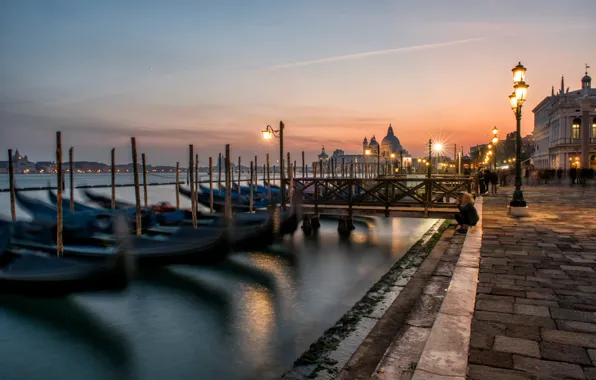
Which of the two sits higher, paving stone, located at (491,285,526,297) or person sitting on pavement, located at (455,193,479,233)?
person sitting on pavement, located at (455,193,479,233)

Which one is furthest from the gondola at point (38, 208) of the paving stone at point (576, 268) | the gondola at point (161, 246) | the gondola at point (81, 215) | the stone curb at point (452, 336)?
the paving stone at point (576, 268)

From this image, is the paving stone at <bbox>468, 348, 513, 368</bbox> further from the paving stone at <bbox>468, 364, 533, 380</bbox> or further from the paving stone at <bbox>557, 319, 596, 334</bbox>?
the paving stone at <bbox>557, 319, 596, 334</bbox>

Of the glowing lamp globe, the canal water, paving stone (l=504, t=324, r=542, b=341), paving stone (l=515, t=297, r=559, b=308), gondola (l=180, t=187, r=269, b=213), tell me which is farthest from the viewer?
gondola (l=180, t=187, r=269, b=213)

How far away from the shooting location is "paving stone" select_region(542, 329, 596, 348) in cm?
286

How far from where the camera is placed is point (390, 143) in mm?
130750

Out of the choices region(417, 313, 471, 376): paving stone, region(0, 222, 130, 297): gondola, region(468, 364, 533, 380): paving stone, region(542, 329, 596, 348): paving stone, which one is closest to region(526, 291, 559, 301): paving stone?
region(542, 329, 596, 348): paving stone

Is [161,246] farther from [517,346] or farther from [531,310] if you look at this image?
[517,346]

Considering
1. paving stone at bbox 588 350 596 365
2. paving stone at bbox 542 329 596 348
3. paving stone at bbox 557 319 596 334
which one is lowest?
paving stone at bbox 588 350 596 365

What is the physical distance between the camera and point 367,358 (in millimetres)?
3479

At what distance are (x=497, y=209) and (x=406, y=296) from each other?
747cm

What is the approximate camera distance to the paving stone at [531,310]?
3400mm

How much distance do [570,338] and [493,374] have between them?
895mm

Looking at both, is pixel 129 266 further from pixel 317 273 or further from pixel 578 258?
pixel 578 258

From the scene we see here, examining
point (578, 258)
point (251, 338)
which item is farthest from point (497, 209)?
point (251, 338)
